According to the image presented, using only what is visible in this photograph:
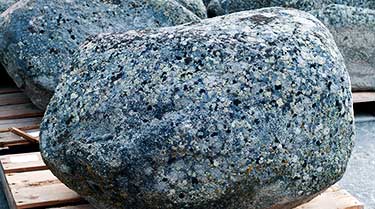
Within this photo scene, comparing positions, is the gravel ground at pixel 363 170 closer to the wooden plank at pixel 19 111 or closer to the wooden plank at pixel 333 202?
the wooden plank at pixel 333 202

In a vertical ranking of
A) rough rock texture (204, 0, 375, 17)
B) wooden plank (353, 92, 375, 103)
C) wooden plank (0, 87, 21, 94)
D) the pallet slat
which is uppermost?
rough rock texture (204, 0, 375, 17)

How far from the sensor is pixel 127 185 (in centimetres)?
207

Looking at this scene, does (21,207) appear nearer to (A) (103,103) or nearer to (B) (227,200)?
(A) (103,103)

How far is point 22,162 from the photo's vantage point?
2758 mm

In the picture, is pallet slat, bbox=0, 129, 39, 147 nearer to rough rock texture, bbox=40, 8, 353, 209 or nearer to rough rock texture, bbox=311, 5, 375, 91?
rough rock texture, bbox=40, 8, 353, 209

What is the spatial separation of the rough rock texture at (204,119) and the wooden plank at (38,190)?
0.74 ft

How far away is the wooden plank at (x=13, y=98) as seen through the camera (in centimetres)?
354

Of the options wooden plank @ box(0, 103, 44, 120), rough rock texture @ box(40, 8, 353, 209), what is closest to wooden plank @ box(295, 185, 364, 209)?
rough rock texture @ box(40, 8, 353, 209)

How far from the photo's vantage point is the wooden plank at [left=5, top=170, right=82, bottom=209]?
2443 mm

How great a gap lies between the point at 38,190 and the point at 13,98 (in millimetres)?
1171

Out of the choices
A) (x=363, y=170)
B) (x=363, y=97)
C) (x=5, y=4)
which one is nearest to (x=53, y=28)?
(x=5, y=4)

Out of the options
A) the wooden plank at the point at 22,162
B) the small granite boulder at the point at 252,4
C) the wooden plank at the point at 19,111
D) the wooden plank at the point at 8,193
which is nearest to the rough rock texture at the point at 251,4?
the small granite boulder at the point at 252,4

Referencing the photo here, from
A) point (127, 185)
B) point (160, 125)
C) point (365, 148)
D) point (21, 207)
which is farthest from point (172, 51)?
point (365, 148)

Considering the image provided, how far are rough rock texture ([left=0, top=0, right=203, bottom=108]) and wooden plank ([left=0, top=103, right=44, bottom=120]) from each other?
2.9 inches
